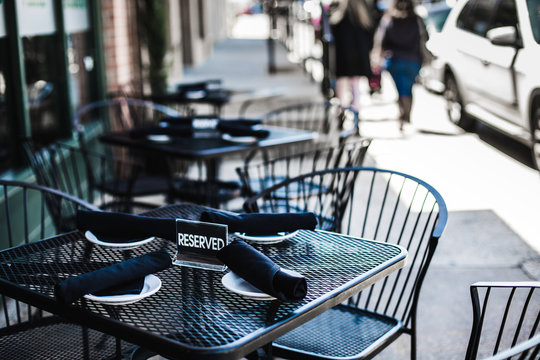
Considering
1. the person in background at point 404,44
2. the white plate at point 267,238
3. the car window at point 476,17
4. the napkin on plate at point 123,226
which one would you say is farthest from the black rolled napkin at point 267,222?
the person in background at point 404,44

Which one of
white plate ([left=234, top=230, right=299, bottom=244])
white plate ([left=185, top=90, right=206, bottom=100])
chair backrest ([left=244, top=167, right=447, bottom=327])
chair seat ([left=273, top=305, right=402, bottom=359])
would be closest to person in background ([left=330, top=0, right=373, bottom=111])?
chair backrest ([left=244, top=167, right=447, bottom=327])

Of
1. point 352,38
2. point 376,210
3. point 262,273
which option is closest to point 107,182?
point 376,210

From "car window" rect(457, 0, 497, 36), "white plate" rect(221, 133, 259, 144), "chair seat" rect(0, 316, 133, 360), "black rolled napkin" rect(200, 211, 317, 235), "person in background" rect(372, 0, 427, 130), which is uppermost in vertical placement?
"car window" rect(457, 0, 497, 36)

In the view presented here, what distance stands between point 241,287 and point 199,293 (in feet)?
0.37

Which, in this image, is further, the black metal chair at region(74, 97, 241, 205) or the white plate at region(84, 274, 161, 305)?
the black metal chair at region(74, 97, 241, 205)

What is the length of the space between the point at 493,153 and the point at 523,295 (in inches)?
114

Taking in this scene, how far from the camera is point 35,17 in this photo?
4.54 m

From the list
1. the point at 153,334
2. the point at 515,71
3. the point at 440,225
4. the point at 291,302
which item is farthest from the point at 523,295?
the point at 153,334

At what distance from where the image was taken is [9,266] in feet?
6.82

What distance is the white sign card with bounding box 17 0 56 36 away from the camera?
425cm

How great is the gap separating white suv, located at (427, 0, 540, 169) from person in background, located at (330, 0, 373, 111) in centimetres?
284

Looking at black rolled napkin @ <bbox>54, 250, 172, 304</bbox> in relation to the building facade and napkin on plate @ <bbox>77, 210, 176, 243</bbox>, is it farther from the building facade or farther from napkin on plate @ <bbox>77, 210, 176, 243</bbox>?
the building facade

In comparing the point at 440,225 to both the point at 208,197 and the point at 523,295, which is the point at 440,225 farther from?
the point at 208,197

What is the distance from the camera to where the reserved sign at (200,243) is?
2004mm
